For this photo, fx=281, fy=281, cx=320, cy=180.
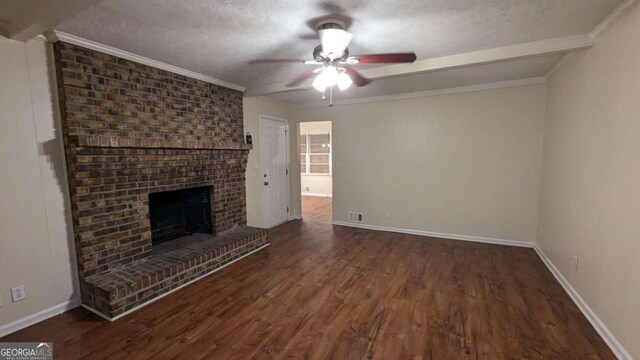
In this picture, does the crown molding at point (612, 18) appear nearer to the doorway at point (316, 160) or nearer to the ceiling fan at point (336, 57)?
the ceiling fan at point (336, 57)

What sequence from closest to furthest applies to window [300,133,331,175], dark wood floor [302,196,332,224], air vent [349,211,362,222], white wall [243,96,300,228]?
white wall [243,96,300,228]
air vent [349,211,362,222]
dark wood floor [302,196,332,224]
window [300,133,331,175]

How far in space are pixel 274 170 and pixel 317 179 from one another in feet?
12.6

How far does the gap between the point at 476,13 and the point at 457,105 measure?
2547 millimetres

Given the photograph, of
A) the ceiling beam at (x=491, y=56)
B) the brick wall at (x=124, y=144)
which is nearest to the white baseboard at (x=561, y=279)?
the ceiling beam at (x=491, y=56)

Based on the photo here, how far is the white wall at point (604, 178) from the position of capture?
6.07 feet

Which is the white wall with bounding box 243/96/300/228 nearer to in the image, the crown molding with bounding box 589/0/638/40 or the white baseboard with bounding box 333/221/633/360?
the white baseboard with bounding box 333/221/633/360

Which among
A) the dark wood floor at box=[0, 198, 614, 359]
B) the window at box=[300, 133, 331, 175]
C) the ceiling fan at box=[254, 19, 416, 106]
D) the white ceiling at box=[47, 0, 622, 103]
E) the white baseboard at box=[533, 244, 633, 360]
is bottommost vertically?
the dark wood floor at box=[0, 198, 614, 359]

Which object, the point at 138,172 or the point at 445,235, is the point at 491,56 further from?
the point at 138,172

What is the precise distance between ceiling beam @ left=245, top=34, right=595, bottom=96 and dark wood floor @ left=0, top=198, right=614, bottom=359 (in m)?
2.29

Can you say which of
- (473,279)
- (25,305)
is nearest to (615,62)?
(473,279)

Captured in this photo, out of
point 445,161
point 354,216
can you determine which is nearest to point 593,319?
point 445,161

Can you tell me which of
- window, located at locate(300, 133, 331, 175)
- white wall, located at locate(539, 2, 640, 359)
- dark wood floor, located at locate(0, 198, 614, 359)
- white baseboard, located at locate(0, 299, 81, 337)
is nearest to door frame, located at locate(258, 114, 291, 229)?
dark wood floor, located at locate(0, 198, 614, 359)

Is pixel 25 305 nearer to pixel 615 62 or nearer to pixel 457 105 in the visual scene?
pixel 615 62

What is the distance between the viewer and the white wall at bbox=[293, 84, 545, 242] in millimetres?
4062
